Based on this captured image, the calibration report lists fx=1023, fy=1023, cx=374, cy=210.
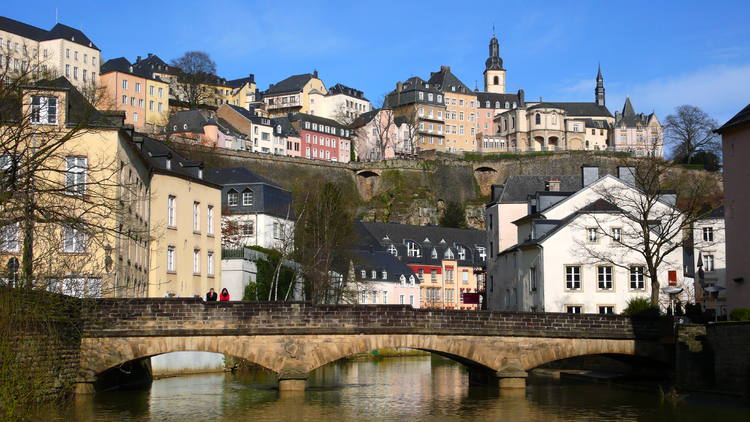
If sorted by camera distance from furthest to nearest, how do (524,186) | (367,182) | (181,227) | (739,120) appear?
(367,182), (524,186), (181,227), (739,120)

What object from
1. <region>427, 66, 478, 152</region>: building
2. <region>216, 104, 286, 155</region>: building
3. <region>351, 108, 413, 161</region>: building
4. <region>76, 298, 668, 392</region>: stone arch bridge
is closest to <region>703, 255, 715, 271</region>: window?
<region>76, 298, 668, 392</region>: stone arch bridge

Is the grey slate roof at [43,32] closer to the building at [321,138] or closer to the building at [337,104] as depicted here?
the building at [321,138]

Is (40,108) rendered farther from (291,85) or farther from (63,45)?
(291,85)

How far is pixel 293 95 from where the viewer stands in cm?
14988

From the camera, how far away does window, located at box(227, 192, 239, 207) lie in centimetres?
6044

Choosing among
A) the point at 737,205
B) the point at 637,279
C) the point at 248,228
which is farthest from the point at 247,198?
the point at 737,205

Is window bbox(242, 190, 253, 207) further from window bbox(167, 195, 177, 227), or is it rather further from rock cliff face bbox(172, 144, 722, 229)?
rock cliff face bbox(172, 144, 722, 229)

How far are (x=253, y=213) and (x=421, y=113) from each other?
83519 millimetres

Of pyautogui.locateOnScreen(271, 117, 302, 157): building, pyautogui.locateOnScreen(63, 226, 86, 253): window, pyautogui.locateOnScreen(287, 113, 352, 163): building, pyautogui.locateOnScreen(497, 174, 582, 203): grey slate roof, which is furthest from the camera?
pyautogui.locateOnScreen(287, 113, 352, 163): building

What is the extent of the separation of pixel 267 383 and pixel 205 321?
8.30 metres

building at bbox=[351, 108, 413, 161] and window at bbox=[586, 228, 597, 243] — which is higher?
building at bbox=[351, 108, 413, 161]

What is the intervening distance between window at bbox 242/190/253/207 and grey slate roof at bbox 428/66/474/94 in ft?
304

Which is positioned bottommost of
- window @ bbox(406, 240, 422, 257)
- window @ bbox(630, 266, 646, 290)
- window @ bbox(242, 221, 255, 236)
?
window @ bbox(630, 266, 646, 290)

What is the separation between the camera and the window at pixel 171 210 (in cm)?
4378
